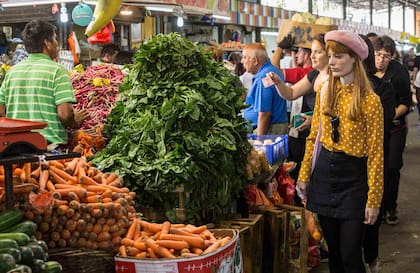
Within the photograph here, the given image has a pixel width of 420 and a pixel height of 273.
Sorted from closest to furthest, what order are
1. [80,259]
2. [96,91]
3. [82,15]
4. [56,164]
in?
[80,259]
[56,164]
[96,91]
[82,15]

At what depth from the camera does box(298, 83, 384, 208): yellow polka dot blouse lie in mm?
3785

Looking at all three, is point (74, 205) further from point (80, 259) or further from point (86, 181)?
point (86, 181)

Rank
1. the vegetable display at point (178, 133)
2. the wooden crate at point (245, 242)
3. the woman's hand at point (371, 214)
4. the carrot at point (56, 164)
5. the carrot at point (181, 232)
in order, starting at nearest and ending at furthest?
the carrot at point (181, 232) < the carrot at point (56, 164) < the woman's hand at point (371, 214) < the vegetable display at point (178, 133) < the wooden crate at point (245, 242)

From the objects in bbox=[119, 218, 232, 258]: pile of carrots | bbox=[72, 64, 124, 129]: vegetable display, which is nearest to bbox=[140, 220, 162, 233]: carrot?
bbox=[119, 218, 232, 258]: pile of carrots

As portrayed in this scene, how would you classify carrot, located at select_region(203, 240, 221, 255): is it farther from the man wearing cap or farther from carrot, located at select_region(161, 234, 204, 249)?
the man wearing cap

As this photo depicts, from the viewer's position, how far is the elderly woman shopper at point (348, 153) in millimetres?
3793

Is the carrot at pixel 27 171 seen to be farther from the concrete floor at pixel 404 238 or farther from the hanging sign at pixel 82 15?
the hanging sign at pixel 82 15

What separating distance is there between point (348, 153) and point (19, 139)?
6.55ft

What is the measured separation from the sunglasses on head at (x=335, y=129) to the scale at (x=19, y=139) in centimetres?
182

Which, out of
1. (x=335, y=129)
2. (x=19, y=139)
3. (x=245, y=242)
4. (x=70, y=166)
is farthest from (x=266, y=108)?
(x=19, y=139)

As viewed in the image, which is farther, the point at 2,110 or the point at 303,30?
the point at 303,30

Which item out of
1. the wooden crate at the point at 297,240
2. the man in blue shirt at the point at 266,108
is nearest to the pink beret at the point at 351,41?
the wooden crate at the point at 297,240

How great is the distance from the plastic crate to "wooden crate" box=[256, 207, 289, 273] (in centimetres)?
74

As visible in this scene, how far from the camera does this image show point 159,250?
3.18m
